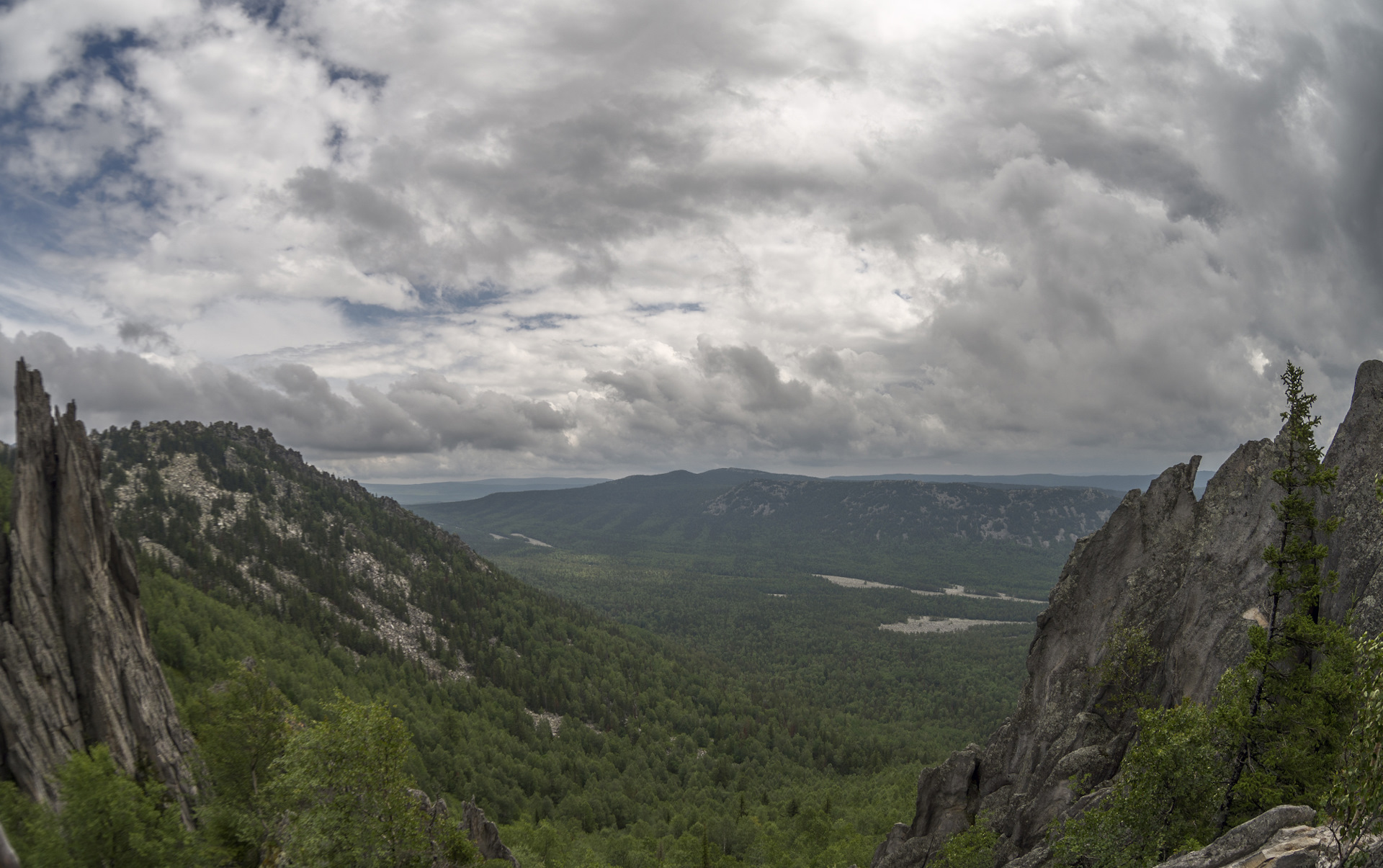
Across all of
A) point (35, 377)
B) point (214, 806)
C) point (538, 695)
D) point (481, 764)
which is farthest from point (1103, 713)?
point (538, 695)

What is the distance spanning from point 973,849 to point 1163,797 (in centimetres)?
2266

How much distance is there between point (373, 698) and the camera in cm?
13912

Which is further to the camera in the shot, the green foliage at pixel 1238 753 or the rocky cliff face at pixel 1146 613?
the rocky cliff face at pixel 1146 613

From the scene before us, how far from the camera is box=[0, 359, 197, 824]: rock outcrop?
4816 centimetres

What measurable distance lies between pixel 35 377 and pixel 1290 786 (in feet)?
301

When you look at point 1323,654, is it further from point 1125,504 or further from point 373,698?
point 373,698

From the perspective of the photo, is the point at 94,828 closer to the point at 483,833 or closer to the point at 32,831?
the point at 32,831

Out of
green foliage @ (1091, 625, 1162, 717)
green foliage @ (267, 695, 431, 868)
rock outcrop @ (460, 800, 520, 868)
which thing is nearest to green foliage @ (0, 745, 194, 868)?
green foliage @ (267, 695, 431, 868)

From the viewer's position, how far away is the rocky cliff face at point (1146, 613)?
129 feet

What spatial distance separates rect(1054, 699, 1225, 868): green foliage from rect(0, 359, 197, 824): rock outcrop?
209 feet

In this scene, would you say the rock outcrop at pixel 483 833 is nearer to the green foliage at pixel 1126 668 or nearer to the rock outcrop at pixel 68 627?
the rock outcrop at pixel 68 627

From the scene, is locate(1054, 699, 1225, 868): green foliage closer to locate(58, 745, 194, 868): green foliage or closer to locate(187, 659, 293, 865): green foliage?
locate(187, 659, 293, 865): green foliage

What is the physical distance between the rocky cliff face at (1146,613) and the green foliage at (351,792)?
4011 cm

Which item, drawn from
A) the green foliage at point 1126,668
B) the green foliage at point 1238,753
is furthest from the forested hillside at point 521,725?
the green foliage at point 1238,753
